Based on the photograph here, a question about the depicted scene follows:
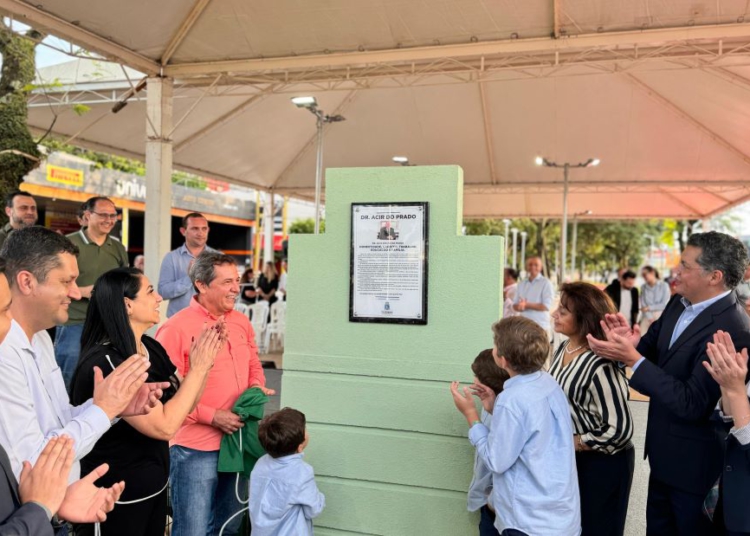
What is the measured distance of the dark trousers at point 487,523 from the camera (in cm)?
266

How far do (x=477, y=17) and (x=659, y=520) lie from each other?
556 centimetres

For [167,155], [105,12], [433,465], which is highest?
[105,12]

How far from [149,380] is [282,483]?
745 mm

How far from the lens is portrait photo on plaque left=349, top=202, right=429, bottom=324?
9.40ft

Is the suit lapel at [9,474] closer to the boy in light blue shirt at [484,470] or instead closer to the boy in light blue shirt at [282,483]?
the boy in light blue shirt at [282,483]

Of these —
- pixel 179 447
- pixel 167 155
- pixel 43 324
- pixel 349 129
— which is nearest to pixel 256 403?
pixel 179 447

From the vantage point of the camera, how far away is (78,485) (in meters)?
1.70

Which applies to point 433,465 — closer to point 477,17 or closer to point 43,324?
point 43,324

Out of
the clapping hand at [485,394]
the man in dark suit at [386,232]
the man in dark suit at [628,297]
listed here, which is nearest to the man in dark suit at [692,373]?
the clapping hand at [485,394]

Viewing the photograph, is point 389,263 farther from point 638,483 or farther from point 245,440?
point 638,483

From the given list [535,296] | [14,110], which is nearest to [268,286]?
[535,296]

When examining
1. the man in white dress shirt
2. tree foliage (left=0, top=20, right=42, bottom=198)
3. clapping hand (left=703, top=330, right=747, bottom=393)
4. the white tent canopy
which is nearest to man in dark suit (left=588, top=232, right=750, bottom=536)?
clapping hand (left=703, top=330, right=747, bottom=393)

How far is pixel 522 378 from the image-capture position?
2326 millimetres

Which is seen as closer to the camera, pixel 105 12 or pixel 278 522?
pixel 278 522
